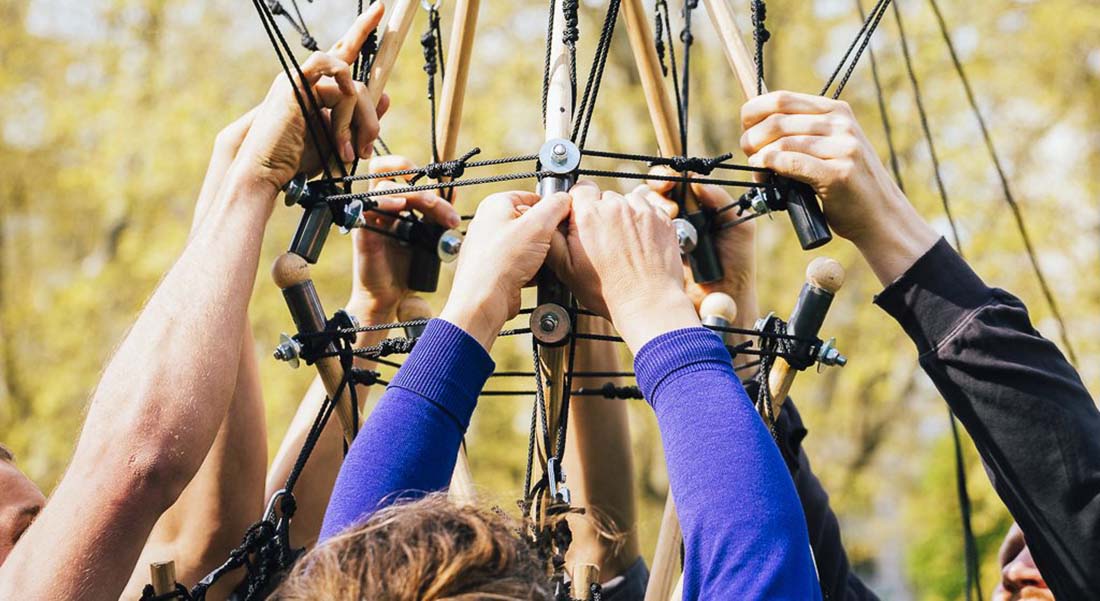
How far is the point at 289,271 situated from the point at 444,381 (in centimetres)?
37

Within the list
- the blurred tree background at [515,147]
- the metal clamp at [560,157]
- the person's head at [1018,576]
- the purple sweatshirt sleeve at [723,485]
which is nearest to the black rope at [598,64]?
the metal clamp at [560,157]

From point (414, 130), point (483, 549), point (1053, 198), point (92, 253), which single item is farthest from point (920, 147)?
point (483, 549)

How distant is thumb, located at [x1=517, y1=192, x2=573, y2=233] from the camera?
52.7 inches

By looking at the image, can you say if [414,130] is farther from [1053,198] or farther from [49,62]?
[1053,198]

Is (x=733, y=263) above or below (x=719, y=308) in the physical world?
above

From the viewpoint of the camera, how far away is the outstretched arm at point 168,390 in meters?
1.36

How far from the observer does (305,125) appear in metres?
1.61

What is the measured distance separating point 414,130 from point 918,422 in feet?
13.9

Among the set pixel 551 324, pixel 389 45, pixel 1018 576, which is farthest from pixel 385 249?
pixel 1018 576

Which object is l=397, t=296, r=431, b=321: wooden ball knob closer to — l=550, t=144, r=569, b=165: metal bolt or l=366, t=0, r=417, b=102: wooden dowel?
l=366, t=0, r=417, b=102: wooden dowel

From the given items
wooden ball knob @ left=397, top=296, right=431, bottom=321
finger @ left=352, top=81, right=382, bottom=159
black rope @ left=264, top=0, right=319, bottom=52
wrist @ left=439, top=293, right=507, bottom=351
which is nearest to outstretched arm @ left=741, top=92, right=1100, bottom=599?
wrist @ left=439, top=293, right=507, bottom=351

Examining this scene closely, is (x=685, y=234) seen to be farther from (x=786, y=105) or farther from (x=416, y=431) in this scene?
(x=416, y=431)

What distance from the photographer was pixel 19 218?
26.7 feet

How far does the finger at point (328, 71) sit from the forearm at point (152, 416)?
18cm
